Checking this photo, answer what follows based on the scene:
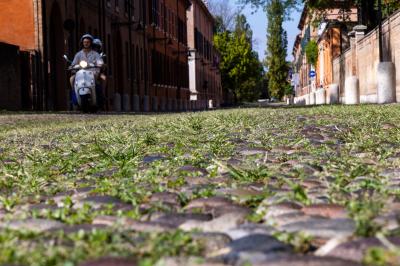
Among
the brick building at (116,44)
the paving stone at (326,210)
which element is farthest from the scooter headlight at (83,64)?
the paving stone at (326,210)

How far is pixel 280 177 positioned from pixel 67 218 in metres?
1.30

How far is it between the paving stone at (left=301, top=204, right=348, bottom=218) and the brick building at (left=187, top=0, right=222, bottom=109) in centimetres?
6138

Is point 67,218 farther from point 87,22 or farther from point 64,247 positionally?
point 87,22

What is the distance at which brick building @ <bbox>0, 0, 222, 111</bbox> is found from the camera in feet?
85.0

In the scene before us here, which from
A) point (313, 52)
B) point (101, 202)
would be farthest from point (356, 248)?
point (313, 52)

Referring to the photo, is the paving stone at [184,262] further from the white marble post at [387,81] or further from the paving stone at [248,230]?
the white marble post at [387,81]

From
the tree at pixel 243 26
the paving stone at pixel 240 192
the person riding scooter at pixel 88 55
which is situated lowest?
the paving stone at pixel 240 192

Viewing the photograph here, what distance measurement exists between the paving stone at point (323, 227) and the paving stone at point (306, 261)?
0.35 metres

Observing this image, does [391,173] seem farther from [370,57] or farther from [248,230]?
[370,57]

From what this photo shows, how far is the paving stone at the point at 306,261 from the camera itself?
1.80 m

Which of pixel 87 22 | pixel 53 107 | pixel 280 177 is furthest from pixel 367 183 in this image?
pixel 87 22

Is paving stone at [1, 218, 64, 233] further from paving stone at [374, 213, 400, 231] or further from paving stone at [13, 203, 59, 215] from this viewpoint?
paving stone at [374, 213, 400, 231]

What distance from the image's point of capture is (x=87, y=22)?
1278 inches

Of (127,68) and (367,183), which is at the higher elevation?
(127,68)
